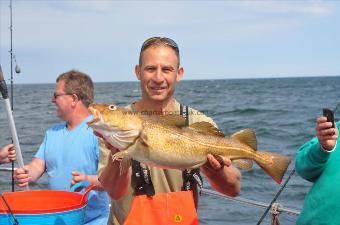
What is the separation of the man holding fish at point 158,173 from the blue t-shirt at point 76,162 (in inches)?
37.8

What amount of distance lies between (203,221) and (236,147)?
6.63 m

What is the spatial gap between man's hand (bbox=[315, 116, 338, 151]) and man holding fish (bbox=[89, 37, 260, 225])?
614 mm

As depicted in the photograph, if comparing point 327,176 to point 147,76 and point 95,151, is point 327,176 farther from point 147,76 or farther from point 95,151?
point 95,151

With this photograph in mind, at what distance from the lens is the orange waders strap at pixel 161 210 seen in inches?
134

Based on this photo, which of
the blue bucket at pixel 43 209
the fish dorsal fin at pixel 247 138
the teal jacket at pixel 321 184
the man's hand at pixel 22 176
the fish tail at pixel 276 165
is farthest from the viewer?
the man's hand at pixel 22 176

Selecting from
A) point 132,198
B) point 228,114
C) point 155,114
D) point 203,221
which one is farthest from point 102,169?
point 228,114

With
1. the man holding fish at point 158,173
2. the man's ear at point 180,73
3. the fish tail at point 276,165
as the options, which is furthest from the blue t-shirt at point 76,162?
the fish tail at point 276,165

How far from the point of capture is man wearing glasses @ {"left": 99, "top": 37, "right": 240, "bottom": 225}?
11.2 ft

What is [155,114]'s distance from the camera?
3.52 meters

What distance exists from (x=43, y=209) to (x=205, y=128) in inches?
53.0

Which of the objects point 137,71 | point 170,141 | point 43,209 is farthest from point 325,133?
point 43,209

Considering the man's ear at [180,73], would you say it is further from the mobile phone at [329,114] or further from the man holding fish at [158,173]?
the mobile phone at [329,114]

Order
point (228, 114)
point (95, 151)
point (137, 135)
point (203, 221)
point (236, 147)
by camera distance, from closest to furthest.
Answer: point (137, 135) < point (236, 147) < point (95, 151) < point (203, 221) < point (228, 114)

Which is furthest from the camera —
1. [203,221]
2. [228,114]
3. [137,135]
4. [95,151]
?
[228,114]
